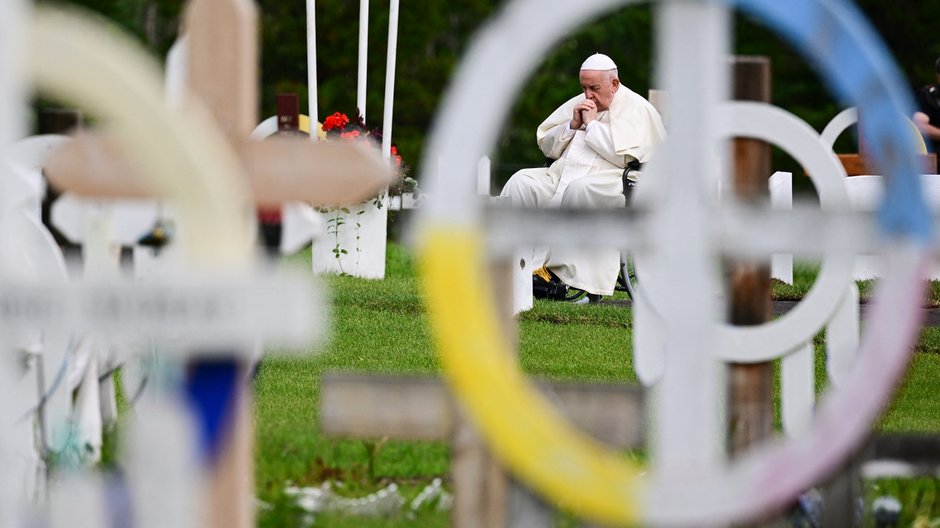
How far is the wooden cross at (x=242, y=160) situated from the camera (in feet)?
8.83

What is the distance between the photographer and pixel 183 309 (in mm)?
2520

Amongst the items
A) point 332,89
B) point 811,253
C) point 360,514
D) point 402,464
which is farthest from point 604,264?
point 332,89

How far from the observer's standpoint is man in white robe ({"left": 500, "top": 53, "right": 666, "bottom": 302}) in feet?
34.4

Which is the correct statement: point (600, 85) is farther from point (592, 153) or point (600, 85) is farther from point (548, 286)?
point (548, 286)

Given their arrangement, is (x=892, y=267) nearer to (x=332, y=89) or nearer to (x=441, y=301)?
(x=441, y=301)

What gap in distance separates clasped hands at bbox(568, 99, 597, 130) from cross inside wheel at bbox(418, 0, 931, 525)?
26.4 feet

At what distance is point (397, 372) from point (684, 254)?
192 inches

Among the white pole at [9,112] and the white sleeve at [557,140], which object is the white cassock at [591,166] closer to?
the white sleeve at [557,140]

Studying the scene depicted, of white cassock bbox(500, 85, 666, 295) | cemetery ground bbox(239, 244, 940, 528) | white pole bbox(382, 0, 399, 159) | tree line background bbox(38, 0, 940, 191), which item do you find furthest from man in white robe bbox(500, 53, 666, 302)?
tree line background bbox(38, 0, 940, 191)

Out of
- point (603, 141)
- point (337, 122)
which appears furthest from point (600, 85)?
point (337, 122)

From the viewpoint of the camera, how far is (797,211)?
2.65m

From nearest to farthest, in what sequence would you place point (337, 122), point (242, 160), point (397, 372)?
point (242, 160), point (397, 372), point (337, 122)

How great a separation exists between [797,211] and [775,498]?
43 cm

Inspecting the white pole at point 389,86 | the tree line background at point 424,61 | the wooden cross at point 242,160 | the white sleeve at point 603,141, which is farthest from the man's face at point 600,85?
the tree line background at point 424,61
